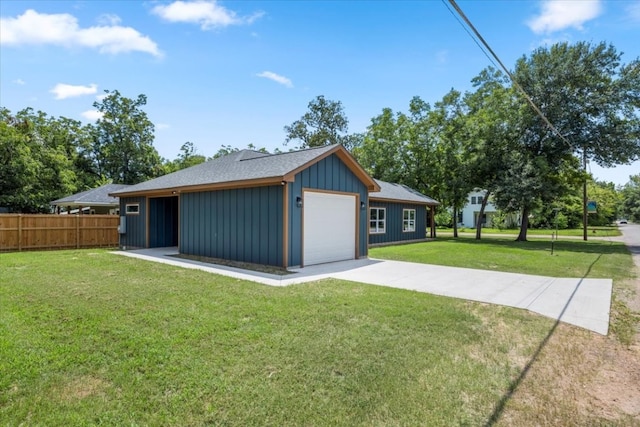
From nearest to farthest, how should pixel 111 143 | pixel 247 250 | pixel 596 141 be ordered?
1. pixel 247 250
2. pixel 596 141
3. pixel 111 143

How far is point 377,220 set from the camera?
16.7m

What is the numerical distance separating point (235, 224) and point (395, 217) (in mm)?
10316

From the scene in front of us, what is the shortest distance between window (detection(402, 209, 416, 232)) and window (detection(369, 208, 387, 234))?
7.14ft

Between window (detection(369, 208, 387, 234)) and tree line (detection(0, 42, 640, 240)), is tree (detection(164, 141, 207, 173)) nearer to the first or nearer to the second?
tree line (detection(0, 42, 640, 240))

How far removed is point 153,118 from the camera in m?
32.9

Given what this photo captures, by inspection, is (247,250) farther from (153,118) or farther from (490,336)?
(153,118)

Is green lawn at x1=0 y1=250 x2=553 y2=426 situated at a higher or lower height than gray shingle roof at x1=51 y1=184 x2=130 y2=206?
lower

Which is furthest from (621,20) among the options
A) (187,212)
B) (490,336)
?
(187,212)

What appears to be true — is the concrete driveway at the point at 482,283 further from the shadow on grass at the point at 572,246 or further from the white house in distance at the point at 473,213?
the white house in distance at the point at 473,213

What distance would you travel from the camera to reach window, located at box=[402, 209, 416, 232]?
1891 centimetres

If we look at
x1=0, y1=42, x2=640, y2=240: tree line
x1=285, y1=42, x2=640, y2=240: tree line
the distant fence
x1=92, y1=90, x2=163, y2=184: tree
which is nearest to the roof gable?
the distant fence

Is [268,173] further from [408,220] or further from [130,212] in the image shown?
[408,220]

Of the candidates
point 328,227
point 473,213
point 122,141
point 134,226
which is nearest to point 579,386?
point 328,227

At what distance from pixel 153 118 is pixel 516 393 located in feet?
119
